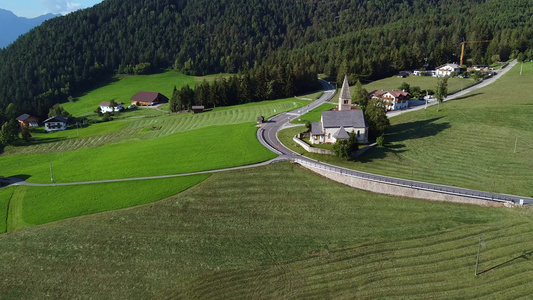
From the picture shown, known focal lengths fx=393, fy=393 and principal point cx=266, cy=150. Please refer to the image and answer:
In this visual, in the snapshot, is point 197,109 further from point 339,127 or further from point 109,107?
point 339,127

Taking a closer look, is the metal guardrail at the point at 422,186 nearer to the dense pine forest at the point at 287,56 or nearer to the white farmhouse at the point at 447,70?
the dense pine forest at the point at 287,56

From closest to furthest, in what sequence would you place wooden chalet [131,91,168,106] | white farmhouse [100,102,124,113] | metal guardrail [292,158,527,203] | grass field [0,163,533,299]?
1. grass field [0,163,533,299]
2. metal guardrail [292,158,527,203]
3. white farmhouse [100,102,124,113]
4. wooden chalet [131,91,168,106]

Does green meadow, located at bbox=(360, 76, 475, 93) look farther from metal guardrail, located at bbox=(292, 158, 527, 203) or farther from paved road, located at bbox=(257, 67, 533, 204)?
metal guardrail, located at bbox=(292, 158, 527, 203)

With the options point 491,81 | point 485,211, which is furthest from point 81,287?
point 491,81

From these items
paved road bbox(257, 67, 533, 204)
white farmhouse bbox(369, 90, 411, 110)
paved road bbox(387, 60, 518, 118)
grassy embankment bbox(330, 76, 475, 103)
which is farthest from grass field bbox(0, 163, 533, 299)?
grassy embankment bbox(330, 76, 475, 103)

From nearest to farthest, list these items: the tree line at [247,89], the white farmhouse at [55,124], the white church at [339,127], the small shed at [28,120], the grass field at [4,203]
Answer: the grass field at [4,203] < the white church at [339,127] < the white farmhouse at [55,124] < the tree line at [247,89] < the small shed at [28,120]

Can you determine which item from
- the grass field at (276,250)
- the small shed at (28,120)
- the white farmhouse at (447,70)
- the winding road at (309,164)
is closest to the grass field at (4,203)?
the winding road at (309,164)
